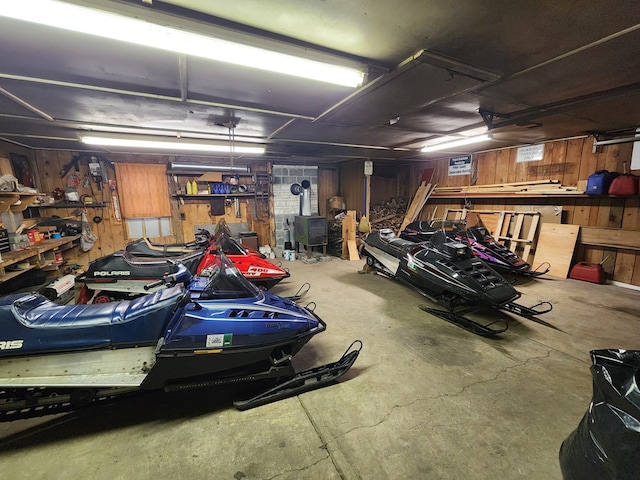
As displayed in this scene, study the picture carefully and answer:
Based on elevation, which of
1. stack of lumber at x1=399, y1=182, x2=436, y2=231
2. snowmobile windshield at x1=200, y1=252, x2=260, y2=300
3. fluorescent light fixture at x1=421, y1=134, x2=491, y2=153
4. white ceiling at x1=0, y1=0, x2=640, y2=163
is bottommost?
snowmobile windshield at x1=200, y1=252, x2=260, y2=300

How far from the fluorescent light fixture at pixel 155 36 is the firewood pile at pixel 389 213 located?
5.45 meters

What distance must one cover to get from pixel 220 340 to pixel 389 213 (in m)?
6.52

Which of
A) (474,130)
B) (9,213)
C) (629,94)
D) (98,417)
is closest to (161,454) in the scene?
(98,417)

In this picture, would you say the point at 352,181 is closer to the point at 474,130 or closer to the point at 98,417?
the point at 474,130

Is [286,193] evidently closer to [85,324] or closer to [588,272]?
[85,324]

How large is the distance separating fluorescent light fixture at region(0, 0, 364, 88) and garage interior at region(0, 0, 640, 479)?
0.8 inches

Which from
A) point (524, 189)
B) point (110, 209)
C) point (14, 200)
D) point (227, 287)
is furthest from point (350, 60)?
point (110, 209)

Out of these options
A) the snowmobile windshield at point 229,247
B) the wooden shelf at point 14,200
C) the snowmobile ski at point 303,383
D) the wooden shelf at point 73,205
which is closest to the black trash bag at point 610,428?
the snowmobile ski at point 303,383

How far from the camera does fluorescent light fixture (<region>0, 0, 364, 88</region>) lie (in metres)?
1.22

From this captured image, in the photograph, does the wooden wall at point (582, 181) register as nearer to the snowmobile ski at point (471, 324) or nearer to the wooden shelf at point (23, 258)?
the snowmobile ski at point (471, 324)

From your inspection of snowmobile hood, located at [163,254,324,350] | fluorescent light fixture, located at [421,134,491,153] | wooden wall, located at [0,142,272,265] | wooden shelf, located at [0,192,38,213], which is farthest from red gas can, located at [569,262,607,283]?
wooden shelf, located at [0,192,38,213]

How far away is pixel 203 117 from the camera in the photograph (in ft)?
9.84

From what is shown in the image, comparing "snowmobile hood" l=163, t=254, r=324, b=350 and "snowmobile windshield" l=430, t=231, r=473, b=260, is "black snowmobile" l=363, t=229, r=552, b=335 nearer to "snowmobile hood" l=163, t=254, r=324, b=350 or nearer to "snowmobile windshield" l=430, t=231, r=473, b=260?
"snowmobile windshield" l=430, t=231, r=473, b=260

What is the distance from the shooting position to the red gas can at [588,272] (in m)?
4.20
